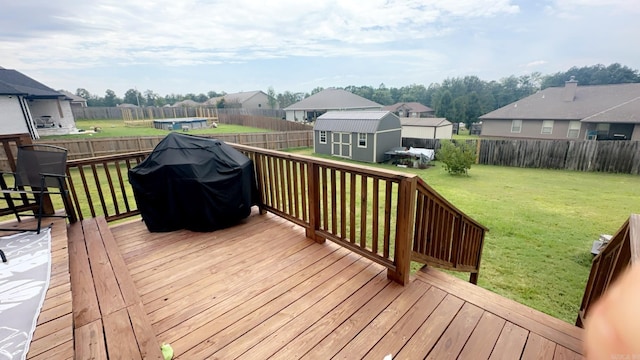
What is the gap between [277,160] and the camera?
122 inches

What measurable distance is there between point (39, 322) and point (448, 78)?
58.7 m

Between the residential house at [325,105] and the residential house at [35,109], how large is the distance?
19.8m

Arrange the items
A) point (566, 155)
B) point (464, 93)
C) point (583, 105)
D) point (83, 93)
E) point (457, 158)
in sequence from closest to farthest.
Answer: point (457, 158), point (566, 155), point (583, 105), point (464, 93), point (83, 93)

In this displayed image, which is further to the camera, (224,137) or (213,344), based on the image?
(224,137)

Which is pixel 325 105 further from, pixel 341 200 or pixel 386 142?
pixel 341 200

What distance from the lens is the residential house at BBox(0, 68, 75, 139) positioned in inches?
512

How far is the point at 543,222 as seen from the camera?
5.82 m

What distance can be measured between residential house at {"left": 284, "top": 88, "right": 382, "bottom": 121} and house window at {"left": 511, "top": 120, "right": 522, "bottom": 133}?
1470 cm

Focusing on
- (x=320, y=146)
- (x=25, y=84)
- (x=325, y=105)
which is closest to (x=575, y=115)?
(x=320, y=146)

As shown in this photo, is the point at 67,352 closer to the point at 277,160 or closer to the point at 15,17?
the point at 277,160

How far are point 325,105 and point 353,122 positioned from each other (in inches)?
627

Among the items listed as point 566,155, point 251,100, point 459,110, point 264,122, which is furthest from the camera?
point 251,100

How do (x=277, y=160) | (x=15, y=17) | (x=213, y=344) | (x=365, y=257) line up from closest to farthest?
(x=213, y=344), (x=365, y=257), (x=277, y=160), (x=15, y=17)

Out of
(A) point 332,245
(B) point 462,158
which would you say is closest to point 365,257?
(A) point 332,245
